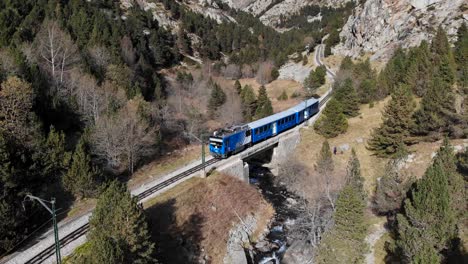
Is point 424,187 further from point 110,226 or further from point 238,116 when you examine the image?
point 238,116

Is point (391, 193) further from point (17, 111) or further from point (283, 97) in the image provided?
point (283, 97)

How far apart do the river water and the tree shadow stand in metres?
5.17

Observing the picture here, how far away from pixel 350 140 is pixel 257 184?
14.5 meters

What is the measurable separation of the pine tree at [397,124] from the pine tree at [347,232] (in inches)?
871

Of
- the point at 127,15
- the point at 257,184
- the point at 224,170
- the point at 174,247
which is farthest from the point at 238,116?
the point at 127,15

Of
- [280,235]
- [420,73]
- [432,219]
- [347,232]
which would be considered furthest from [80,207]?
[420,73]

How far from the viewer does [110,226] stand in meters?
21.0

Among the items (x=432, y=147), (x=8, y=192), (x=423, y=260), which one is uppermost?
(x=423, y=260)

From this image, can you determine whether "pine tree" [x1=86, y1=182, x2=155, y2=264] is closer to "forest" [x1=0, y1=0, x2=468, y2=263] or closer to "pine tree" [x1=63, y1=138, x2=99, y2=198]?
"forest" [x1=0, y1=0, x2=468, y2=263]

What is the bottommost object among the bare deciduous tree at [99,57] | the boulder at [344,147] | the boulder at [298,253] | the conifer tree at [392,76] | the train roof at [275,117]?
the boulder at [298,253]

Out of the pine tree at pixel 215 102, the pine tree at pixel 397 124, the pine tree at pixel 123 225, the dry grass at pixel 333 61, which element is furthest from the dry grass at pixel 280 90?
the pine tree at pixel 123 225

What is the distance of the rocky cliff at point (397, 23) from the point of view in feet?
236

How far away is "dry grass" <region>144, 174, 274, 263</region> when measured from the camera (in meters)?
31.7

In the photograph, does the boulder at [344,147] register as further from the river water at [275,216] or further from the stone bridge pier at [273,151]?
the river water at [275,216]
